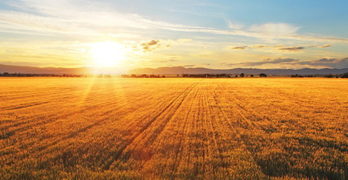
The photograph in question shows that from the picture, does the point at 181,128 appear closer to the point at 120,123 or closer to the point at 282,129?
the point at 120,123

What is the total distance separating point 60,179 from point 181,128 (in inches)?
216

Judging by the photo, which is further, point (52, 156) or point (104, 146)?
point (104, 146)

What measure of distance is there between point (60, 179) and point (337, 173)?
698cm

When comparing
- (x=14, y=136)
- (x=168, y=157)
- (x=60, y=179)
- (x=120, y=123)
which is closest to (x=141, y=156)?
(x=168, y=157)

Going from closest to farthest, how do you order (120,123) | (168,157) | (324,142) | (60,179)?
(60,179) → (168,157) → (324,142) → (120,123)

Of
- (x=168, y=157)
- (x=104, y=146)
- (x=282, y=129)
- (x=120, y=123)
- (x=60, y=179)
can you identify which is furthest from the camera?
(x=120, y=123)

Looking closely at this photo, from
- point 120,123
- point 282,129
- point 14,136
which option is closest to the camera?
point 14,136

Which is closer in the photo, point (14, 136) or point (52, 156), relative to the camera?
point (52, 156)

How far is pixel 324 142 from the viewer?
7684 mm

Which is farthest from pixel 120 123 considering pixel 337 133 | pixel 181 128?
pixel 337 133

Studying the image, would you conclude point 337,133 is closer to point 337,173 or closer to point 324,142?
point 324,142

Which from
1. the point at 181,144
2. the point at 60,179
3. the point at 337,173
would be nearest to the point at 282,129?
the point at 337,173

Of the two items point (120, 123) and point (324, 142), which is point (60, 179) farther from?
point (324, 142)

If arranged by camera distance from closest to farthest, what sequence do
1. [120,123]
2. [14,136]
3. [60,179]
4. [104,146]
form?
[60,179]
[104,146]
[14,136]
[120,123]
